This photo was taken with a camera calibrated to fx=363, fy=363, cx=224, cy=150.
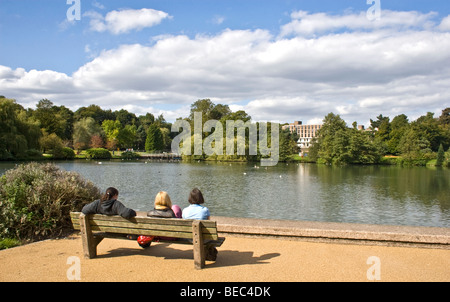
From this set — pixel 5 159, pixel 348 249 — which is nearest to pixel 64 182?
pixel 348 249

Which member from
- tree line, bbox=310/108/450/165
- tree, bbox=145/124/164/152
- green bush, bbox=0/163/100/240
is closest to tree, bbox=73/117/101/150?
tree, bbox=145/124/164/152

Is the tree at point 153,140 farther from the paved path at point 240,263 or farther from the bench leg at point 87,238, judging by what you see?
the bench leg at point 87,238

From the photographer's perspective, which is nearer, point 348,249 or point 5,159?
point 348,249

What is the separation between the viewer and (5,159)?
48.2 metres

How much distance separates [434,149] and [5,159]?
80.4 meters

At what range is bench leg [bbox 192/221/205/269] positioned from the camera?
4.81 metres

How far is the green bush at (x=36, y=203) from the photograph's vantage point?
640 cm

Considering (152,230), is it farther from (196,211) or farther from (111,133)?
(111,133)

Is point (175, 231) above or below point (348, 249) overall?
above

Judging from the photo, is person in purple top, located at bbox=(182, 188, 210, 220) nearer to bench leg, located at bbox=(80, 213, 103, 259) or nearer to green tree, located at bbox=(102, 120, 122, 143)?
bench leg, located at bbox=(80, 213, 103, 259)

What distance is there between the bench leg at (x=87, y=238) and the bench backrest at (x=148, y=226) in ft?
0.21

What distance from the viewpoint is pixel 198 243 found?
15.8 ft

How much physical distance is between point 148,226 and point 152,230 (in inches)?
3.2
